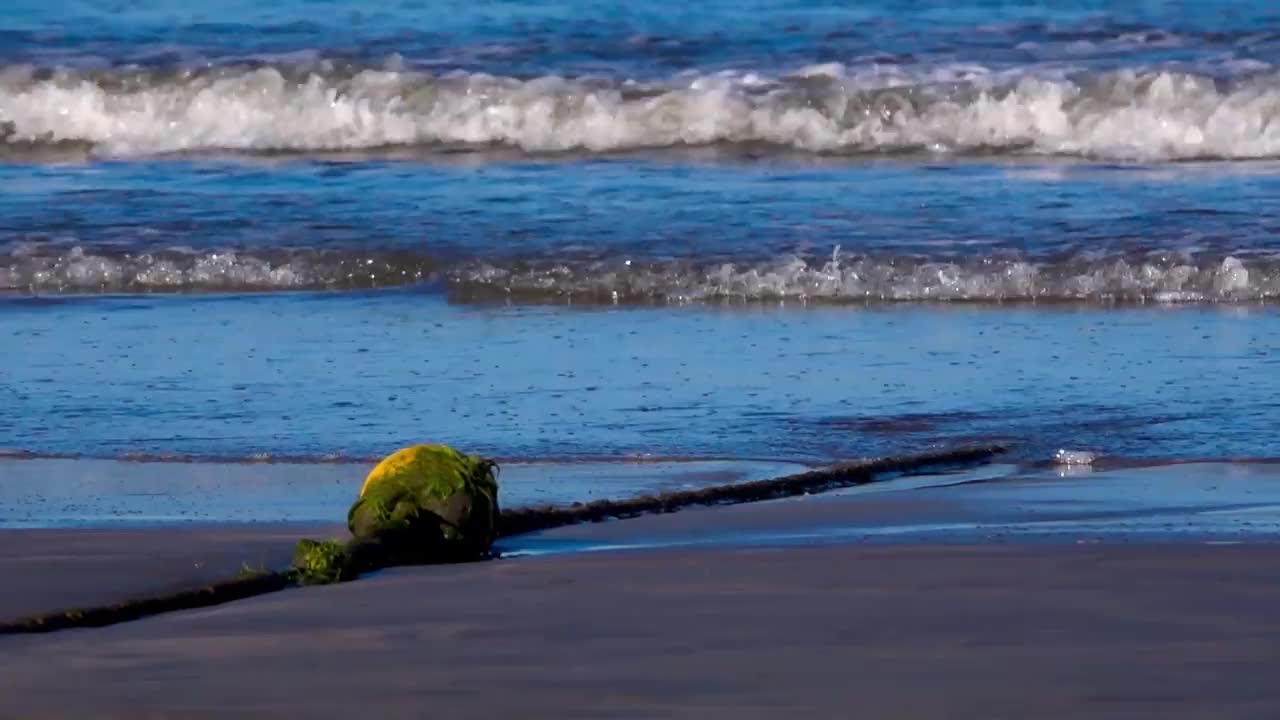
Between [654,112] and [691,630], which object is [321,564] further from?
Result: [654,112]

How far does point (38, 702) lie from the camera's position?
3174 millimetres

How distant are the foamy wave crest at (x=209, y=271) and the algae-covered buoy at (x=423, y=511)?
13.7 ft

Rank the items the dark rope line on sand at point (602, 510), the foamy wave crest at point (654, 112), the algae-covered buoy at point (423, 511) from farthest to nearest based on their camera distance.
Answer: the foamy wave crest at point (654, 112) < the algae-covered buoy at point (423, 511) < the dark rope line on sand at point (602, 510)

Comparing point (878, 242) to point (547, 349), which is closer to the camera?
point (547, 349)

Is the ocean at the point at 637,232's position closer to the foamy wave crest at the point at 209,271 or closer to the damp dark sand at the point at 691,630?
the foamy wave crest at the point at 209,271

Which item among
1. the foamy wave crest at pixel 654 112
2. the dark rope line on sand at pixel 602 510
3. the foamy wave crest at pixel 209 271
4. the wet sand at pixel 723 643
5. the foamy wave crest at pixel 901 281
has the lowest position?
the wet sand at pixel 723 643

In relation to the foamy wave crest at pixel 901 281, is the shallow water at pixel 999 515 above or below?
below

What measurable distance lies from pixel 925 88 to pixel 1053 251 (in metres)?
4.14

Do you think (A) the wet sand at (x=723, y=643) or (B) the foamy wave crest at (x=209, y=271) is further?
(B) the foamy wave crest at (x=209, y=271)

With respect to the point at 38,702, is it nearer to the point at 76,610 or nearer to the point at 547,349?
the point at 76,610

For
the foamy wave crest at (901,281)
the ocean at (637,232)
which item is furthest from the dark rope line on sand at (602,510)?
the foamy wave crest at (901,281)

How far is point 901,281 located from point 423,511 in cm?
399

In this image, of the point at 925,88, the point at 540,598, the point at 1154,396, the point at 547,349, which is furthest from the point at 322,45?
the point at 540,598

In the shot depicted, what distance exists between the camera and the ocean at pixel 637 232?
19.2 feet
